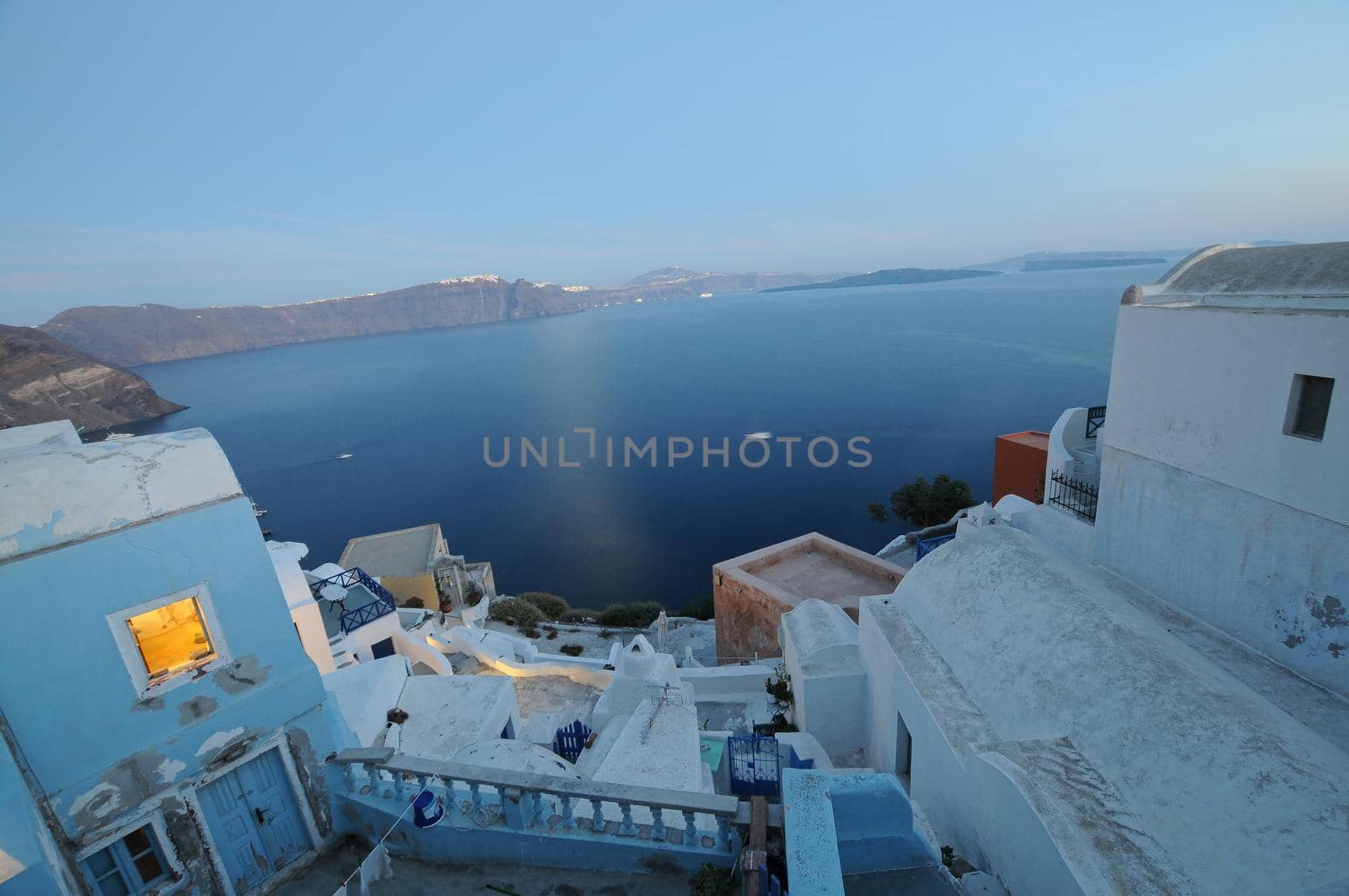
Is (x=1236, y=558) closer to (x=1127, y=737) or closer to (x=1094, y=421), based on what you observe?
(x=1127, y=737)

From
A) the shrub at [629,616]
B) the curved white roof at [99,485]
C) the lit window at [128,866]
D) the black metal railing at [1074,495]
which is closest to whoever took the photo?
the curved white roof at [99,485]

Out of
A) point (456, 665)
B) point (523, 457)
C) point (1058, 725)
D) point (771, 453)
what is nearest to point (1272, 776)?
point (1058, 725)

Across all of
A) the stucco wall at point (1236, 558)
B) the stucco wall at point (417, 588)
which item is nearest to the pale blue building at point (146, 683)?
the stucco wall at point (1236, 558)

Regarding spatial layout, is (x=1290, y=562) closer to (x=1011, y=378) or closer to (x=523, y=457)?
(x=523, y=457)

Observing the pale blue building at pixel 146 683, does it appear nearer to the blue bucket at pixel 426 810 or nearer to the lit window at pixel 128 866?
the lit window at pixel 128 866

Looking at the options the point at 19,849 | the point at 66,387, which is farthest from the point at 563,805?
the point at 66,387

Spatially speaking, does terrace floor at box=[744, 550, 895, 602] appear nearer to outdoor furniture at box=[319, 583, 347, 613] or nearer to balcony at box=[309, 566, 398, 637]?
balcony at box=[309, 566, 398, 637]
